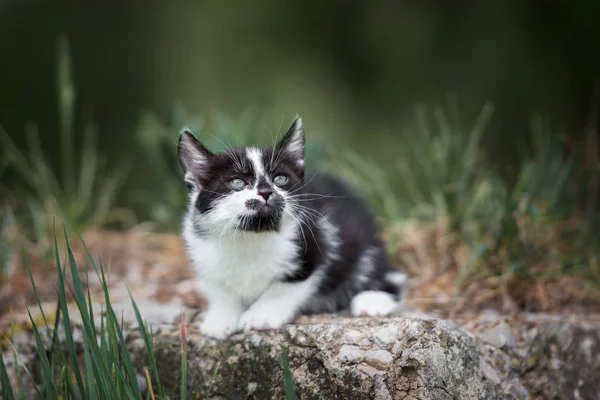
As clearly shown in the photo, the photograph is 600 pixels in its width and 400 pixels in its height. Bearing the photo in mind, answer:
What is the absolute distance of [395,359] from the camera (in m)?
2.45

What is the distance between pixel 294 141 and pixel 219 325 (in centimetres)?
80

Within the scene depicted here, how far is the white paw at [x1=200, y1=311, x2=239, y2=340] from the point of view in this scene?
9.19 ft

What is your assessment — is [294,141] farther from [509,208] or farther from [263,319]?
[509,208]

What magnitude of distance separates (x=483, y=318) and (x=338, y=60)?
4.97 meters

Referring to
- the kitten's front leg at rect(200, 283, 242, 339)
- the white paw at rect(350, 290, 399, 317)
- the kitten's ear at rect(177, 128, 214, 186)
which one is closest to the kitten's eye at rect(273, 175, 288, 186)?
the kitten's ear at rect(177, 128, 214, 186)

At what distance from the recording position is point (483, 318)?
Result: 9.97 feet

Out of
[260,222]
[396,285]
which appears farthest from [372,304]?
[260,222]

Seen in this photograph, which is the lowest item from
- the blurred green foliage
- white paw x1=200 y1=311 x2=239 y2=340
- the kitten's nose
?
white paw x1=200 y1=311 x2=239 y2=340

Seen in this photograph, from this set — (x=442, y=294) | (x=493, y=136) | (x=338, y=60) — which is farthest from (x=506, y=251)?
(x=338, y=60)

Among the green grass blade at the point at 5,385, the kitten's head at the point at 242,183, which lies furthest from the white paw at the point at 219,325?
the green grass blade at the point at 5,385

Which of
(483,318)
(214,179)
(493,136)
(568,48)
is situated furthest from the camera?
(493,136)

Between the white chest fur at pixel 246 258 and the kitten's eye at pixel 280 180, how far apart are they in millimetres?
167

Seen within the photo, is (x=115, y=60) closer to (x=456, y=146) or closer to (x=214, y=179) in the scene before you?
(x=456, y=146)

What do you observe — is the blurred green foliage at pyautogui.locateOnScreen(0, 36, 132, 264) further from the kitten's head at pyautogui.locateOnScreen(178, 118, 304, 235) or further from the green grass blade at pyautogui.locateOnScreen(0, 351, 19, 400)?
the green grass blade at pyautogui.locateOnScreen(0, 351, 19, 400)
